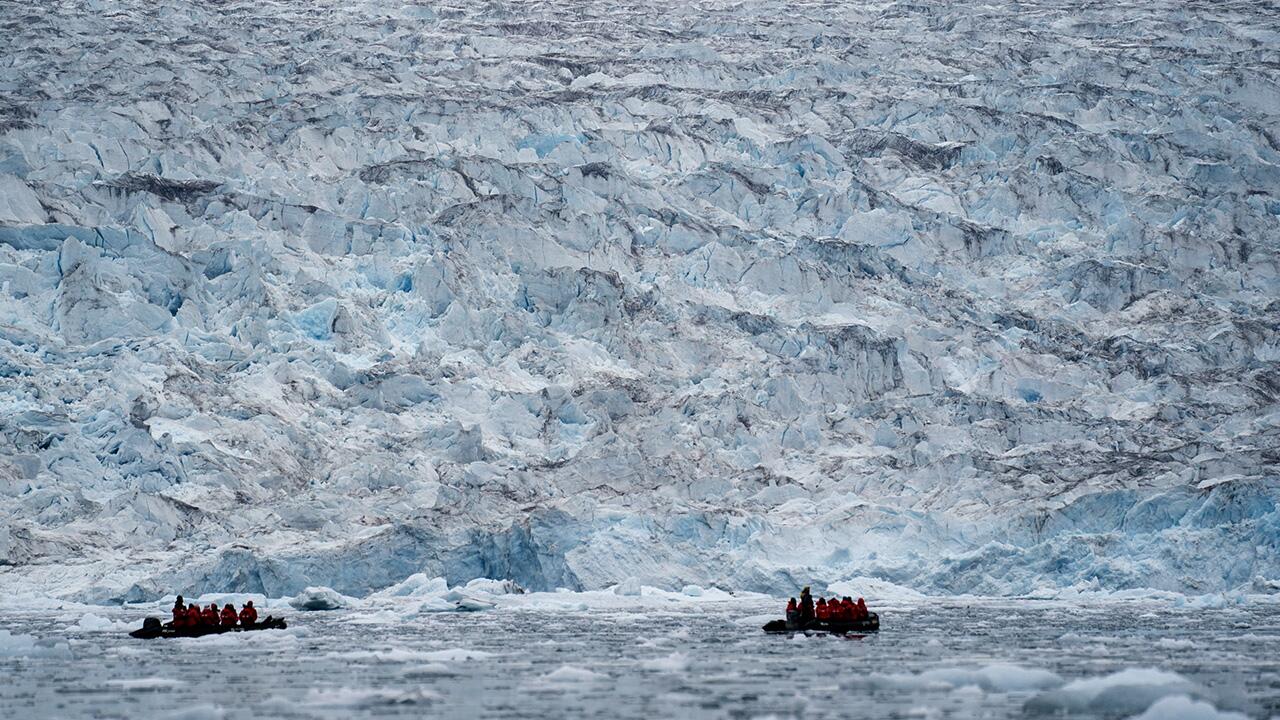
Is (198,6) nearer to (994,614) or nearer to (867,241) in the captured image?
(867,241)

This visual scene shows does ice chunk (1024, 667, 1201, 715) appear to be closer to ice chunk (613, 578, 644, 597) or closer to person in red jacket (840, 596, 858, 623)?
Answer: person in red jacket (840, 596, 858, 623)

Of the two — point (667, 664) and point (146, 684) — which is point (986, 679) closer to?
point (667, 664)

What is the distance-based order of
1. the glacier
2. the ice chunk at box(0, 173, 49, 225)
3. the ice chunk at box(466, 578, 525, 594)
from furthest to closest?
the ice chunk at box(0, 173, 49, 225) → the glacier → the ice chunk at box(466, 578, 525, 594)

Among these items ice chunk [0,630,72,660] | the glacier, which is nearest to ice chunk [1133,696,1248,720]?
ice chunk [0,630,72,660]

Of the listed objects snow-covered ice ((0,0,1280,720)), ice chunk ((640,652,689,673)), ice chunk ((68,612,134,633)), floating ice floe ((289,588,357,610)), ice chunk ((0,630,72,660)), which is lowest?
ice chunk ((640,652,689,673))

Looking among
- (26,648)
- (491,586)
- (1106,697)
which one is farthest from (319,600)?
(1106,697)

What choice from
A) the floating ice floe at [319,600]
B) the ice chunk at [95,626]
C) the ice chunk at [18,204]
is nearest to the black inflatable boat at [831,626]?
the floating ice floe at [319,600]
